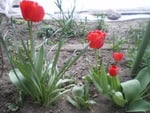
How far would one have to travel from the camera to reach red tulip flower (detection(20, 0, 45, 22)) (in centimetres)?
156

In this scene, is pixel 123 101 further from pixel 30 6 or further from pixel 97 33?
pixel 30 6

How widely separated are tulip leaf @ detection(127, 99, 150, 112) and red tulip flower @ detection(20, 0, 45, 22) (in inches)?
29.7

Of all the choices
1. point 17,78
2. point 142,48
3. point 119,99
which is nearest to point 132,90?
point 119,99

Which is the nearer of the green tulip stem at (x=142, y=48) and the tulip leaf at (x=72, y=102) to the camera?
the tulip leaf at (x=72, y=102)

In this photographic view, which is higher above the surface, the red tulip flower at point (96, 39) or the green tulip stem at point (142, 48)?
the red tulip flower at point (96, 39)

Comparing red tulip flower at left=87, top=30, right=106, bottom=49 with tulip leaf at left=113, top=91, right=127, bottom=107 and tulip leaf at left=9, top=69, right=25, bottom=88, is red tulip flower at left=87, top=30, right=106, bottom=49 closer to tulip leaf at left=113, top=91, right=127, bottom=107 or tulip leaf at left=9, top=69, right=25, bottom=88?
tulip leaf at left=113, top=91, right=127, bottom=107

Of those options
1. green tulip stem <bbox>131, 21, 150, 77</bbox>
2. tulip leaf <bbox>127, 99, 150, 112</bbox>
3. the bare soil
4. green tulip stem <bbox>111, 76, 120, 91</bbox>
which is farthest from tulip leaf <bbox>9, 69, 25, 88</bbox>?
green tulip stem <bbox>131, 21, 150, 77</bbox>

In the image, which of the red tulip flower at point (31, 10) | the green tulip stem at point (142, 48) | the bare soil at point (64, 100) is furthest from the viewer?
the green tulip stem at point (142, 48)

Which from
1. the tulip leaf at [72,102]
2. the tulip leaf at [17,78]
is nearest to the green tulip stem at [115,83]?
the tulip leaf at [72,102]

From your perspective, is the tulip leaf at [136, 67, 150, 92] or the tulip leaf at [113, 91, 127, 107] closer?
the tulip leaf at [113, 91, 127, 107]

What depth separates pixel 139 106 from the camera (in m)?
1.89

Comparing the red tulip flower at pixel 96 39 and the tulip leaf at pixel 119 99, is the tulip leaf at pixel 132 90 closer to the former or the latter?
the tulip leaf at pixel 119 99

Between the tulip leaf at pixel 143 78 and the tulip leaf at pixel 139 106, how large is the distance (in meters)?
0.09

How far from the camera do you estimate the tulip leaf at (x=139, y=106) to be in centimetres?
186
